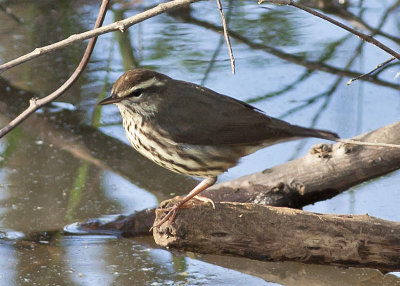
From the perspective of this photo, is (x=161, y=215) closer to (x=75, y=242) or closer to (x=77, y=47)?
(x=75, y=242)

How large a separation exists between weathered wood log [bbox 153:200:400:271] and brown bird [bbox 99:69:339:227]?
0.75 ft

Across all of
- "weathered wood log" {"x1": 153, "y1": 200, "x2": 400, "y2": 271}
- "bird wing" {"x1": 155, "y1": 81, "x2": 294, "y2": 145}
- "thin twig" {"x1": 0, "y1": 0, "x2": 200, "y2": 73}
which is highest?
"thin twig" {"x1": 0, "y1": 0, "x2": 200, "y2": 73}

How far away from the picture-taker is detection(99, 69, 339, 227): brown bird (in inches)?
176

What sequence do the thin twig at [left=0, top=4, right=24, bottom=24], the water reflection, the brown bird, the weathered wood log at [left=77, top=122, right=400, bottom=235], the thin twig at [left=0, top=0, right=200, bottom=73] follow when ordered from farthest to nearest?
the thin twig at [left=0, top=4, right=24, bottom=24] → the weathered wood log at [left=77, top=122, right=400, bottom=235] → the water reflection → the brown bird → the thin twig at [left=0, top=0, right=200, bottom=73]

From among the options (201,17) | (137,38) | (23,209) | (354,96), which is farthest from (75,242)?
(201,17)

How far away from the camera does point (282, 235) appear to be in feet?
14.1

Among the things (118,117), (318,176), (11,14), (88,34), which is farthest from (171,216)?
(11,14)

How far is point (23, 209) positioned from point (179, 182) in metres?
1.13

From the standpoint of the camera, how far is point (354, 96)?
23.5 ft

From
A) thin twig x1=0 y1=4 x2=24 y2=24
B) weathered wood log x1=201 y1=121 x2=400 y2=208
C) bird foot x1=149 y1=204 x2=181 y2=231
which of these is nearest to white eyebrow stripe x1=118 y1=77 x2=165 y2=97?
bird foot x1=149 y1=204 x2=181 y2=231

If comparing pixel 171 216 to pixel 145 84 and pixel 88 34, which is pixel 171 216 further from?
pixel 88 34

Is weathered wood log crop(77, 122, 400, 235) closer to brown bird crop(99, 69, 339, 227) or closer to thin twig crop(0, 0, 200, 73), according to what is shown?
brown bird crop(99, 69, 339, 227)

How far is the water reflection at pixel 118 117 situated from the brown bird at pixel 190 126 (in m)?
0.76

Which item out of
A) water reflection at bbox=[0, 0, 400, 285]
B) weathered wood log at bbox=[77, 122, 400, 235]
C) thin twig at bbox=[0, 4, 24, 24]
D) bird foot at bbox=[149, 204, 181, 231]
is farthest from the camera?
thin twig at bbox=[0, 4, 24, 24]
